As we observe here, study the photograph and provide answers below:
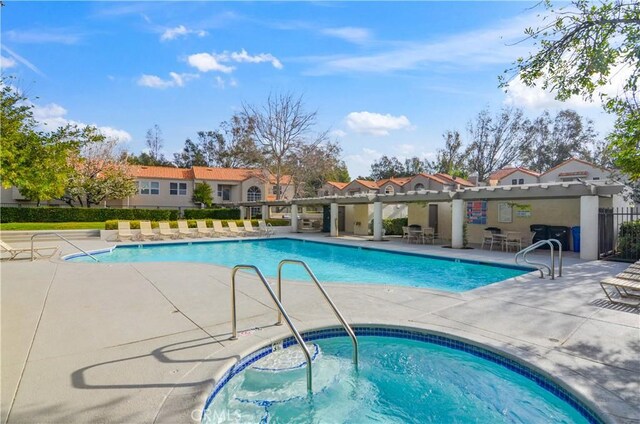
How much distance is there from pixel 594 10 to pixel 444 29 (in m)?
3.73

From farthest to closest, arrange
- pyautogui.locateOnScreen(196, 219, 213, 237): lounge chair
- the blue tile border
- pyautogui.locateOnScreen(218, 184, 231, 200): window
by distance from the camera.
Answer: pyautogui.locateOnScreen(218, 184, 231, 200): window, pyautogui.locateOnScreen(196, 219, 213, 237): lounge chair, the blue tile border

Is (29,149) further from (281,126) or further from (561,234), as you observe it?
(281,126)

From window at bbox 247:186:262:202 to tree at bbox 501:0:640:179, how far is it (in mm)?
36362

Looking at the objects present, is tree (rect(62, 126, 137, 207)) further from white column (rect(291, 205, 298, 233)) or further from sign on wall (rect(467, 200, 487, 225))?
sign on wall (rect(467, 200, 487, 225))

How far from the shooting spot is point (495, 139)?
46.7 meters

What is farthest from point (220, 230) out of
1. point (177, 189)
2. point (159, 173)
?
point (159, 173)

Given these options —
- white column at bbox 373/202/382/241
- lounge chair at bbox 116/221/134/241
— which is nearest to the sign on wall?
white column at bbox 373/202/382/241

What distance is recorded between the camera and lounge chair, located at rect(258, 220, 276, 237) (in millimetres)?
25170

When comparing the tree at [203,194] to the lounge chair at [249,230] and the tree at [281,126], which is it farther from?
the lounge chair at [249,230]

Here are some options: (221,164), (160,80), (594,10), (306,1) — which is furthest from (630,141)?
(221,164)

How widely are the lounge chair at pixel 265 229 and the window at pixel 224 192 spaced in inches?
647

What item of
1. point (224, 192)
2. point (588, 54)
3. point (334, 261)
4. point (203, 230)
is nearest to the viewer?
point (588, 54)

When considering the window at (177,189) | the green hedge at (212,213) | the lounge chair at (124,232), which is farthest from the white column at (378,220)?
the window at (177,189)

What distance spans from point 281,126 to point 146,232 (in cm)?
1764
